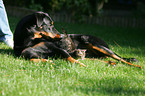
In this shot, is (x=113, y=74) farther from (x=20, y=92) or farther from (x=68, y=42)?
(x=20, y=92)

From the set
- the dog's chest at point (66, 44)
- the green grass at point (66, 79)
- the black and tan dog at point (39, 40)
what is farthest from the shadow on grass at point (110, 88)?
the dog's chest at point (66, 44)

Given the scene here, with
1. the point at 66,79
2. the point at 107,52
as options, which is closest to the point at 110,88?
the point at 66,79

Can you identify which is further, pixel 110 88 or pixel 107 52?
pixel 107 52

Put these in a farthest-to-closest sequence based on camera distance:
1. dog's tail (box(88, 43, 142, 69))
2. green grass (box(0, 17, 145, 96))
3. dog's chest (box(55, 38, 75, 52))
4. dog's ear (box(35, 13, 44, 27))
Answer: dog's tail (box(88, 43, 142, 69))
dog's chest (box(55, 38, 75, 52))
dog's ear (box(35, 13, 44, 27))
green grass (box(0, 17, 145, 96))

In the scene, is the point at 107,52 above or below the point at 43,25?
below

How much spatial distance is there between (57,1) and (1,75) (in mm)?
12361

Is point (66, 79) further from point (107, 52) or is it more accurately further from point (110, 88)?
point (107, 52)

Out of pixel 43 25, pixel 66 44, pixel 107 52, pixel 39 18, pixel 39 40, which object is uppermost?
pixel 39 18

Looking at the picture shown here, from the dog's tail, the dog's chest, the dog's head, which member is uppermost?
the dog's head

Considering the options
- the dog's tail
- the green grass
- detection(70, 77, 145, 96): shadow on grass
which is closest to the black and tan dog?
the dog's tail

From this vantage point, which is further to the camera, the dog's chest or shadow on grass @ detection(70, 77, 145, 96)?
the dog's chest

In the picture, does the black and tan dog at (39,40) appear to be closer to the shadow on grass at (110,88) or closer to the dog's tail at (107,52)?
the dog's tail at (107,52)

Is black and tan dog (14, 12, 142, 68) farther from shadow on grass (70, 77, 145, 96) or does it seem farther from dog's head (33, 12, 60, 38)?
shadow on grass (70, 77, 145, 96)

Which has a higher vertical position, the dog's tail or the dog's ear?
the dog's ear
